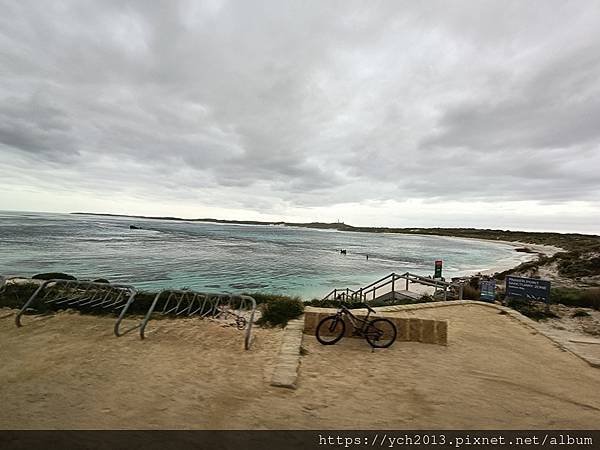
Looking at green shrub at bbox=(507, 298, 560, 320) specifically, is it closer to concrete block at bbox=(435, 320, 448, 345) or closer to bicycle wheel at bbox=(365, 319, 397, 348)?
concrete block at bbox=(435, 320, 448, 345)

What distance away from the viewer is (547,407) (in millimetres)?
4559

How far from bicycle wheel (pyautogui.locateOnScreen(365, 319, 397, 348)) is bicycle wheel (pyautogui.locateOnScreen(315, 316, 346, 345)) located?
0.58m

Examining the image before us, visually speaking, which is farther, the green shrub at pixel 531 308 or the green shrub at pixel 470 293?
the green shrub at pixel 470 293

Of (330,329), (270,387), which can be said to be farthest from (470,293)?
(270,387)

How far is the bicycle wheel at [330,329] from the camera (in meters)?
7.04

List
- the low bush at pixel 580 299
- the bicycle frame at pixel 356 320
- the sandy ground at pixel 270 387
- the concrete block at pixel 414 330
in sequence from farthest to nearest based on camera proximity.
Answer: the low bush at pixel 580 299 → the concrete block at pixel 414 330 → the bicycle frame at pixel 356 320 → the sandy ground at pixel 270 387

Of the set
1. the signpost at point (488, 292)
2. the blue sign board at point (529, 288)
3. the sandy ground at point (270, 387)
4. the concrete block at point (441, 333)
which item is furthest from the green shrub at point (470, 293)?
the concrete block at point (441, 333)

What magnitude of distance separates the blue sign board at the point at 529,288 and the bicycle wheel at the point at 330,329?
800 cm

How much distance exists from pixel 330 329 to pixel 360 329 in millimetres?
666

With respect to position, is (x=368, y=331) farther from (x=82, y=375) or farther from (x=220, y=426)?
(x=82, y=375)

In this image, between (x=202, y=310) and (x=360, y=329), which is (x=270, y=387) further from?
(x=202, y=310)

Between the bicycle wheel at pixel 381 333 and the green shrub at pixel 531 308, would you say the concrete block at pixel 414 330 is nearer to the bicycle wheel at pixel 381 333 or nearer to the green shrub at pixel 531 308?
the bicycle wheel at pixel 381 333

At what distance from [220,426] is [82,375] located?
2.95 m
